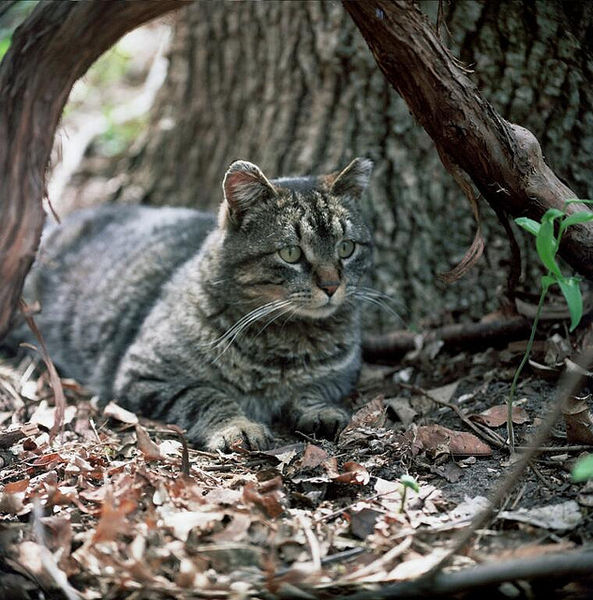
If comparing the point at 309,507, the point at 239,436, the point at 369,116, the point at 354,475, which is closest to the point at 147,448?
the point at 239,436

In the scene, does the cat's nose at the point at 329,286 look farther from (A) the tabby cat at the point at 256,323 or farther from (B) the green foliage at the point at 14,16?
(B) the green foliage at the point at 14,16

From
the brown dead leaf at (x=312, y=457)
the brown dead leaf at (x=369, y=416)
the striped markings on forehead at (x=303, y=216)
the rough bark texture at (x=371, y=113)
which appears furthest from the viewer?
the rough bark texture at (x=371, y=113)

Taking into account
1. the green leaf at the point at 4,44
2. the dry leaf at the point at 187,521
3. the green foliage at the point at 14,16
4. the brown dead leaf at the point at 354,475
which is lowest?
the brown dead leaf at the point at 354,475

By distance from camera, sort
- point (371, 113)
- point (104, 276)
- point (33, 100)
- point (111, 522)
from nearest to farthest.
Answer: point (111, 522) → point (33, 100) → point (371, 113) → point (104, 276)

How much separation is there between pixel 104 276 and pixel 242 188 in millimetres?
1499

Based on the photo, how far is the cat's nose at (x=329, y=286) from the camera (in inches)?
124

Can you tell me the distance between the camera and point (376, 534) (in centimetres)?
217

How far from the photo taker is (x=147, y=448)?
2809 mm

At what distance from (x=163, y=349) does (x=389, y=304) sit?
1380mm

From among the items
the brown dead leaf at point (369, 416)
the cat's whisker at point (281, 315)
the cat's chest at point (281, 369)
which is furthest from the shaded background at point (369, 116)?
the cat's whisker at point (281, 315)

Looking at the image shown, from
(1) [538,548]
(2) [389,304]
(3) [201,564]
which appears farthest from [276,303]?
(1) [538,548]

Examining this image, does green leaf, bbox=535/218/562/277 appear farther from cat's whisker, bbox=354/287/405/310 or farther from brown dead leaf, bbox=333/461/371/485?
cat's whisker, bbox=354/287/405/310

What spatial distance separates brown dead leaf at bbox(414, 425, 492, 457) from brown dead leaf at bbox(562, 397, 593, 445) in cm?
32

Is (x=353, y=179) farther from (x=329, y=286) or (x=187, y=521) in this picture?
(x=187, y=521)
